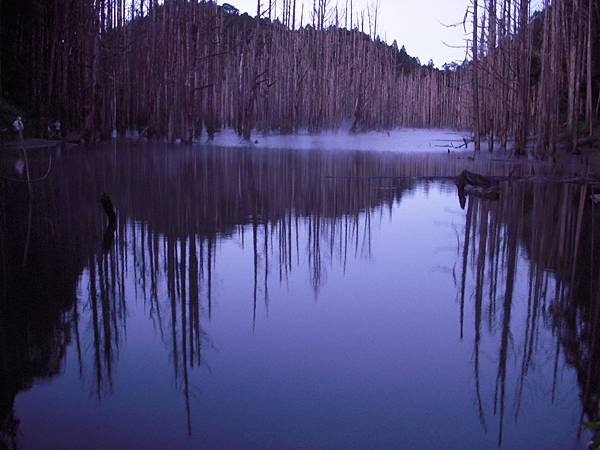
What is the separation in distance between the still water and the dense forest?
28.7 ft

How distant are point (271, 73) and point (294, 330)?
76.6ft

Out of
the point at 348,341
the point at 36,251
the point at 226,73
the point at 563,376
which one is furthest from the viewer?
the point at 226,73

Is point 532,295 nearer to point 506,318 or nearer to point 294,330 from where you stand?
point 506,318

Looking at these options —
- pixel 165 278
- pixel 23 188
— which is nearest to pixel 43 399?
pixel 165 278

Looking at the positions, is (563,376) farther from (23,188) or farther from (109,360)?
(23,188)

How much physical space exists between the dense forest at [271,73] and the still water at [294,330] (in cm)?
876

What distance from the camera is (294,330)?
2.86 metres

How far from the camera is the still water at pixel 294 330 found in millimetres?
2016

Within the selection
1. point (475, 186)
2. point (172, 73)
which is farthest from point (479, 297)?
point (172, 73)

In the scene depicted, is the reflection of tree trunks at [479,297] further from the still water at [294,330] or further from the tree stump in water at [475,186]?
the tree stump in water at [475,186]

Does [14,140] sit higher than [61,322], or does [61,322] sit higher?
[14,140]

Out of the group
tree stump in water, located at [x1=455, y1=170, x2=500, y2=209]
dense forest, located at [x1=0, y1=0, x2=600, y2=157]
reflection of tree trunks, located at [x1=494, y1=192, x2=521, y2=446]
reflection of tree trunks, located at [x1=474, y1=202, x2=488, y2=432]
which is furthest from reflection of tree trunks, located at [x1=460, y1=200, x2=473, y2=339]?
dense forest, located at [x1=0, y1=0, x2=600, y2=157]

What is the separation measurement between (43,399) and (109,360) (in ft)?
1.23

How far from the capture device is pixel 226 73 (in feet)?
95.6
